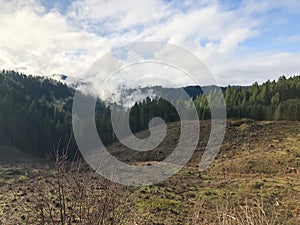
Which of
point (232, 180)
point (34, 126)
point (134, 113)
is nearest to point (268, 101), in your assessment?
point (134, 113)

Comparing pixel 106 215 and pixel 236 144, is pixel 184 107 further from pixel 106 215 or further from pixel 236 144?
pixel 106 215

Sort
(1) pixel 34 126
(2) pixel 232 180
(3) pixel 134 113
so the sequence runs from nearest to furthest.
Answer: (2) pixel 232 180, (1) pixel 34 126, (3) pixel 134 113

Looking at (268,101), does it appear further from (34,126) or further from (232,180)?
(34,126)

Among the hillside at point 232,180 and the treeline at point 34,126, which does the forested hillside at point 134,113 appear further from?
the hillside at point 232,180

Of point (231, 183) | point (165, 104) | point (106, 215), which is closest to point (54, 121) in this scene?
point (165, 104)

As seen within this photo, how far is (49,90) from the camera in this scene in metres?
117

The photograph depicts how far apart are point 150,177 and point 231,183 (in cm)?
670

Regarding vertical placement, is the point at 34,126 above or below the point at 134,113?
below

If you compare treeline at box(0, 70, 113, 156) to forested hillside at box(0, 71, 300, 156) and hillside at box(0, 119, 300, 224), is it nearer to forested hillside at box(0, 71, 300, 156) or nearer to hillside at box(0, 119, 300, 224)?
forested hillside at box(0, 71, 300, 156)

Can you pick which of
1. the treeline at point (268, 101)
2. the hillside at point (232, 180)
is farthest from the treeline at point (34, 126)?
the treeline at point (268, 101)

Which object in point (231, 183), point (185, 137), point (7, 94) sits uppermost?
point (7, 94)

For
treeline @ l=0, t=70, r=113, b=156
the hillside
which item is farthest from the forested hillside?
the hillside

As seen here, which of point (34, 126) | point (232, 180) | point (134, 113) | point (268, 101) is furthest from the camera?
point (134, 113)

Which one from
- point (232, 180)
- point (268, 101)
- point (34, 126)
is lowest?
point (232, 180)
